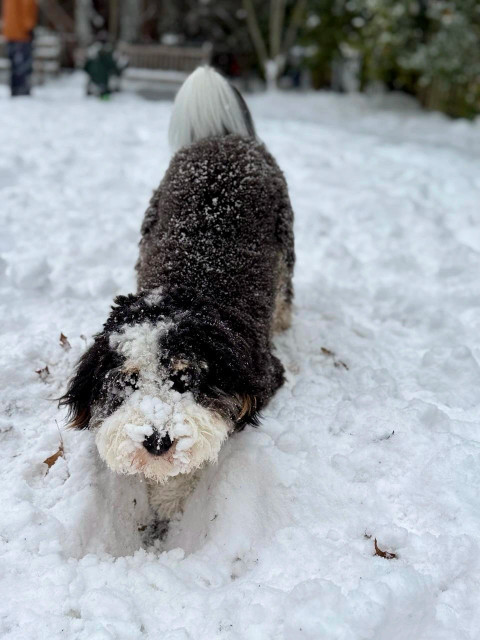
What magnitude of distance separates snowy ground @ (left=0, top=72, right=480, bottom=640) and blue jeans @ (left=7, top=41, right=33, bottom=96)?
4.82 meters

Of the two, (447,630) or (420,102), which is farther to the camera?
(420,102)

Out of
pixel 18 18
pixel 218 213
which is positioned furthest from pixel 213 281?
pixel 18 18

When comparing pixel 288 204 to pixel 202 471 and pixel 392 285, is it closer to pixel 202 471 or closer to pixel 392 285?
pixel 392 285

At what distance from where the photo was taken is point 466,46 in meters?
9.71

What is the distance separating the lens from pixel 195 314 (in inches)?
97.8

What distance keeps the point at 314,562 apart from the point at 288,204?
227 cm

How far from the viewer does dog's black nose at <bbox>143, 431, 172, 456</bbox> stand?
7.16 ft

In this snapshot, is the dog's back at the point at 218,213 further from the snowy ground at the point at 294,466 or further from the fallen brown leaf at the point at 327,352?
the snowy ground at the point at 294,466

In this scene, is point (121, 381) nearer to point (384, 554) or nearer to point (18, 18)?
point (384, 554)

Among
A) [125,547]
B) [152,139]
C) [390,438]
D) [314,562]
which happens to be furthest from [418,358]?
[152,139]

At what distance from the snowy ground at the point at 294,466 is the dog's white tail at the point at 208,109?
117 cm

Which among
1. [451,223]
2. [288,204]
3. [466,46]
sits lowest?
[451,223]

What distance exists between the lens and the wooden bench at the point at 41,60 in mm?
12344

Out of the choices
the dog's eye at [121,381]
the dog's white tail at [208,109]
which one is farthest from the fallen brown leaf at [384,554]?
the dog's white tail at [208,109]
